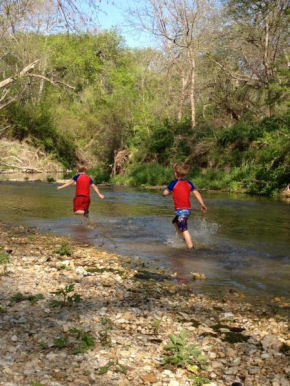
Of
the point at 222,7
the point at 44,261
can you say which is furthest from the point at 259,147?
the point at 44,261

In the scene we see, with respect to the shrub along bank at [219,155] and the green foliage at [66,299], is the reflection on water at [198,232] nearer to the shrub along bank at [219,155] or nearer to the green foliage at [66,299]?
the green foliage at [66,299]

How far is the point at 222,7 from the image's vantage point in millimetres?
30109

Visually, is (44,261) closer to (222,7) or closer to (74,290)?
(74,290)

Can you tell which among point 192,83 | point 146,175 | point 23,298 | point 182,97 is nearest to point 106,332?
point 23,298

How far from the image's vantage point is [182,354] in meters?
4.32

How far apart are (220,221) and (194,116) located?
19.2 meters

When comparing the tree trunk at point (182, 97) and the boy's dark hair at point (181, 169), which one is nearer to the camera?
the boy's dark hair at point (181, 169)

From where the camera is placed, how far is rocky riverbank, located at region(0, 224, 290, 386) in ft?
13.2

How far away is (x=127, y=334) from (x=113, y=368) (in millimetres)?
816

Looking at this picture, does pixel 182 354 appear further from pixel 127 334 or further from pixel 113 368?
pixel 127 334

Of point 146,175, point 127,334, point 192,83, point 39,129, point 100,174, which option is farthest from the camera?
point 39,129

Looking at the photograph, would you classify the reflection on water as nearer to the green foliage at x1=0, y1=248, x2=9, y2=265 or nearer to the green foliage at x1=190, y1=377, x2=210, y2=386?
the green foliage at x1=0, y1=248, x2=9, y2=265

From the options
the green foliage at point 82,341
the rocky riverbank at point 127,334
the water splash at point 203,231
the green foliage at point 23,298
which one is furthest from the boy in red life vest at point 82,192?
the green foliage at point 82,341

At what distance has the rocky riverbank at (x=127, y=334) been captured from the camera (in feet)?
13.2
